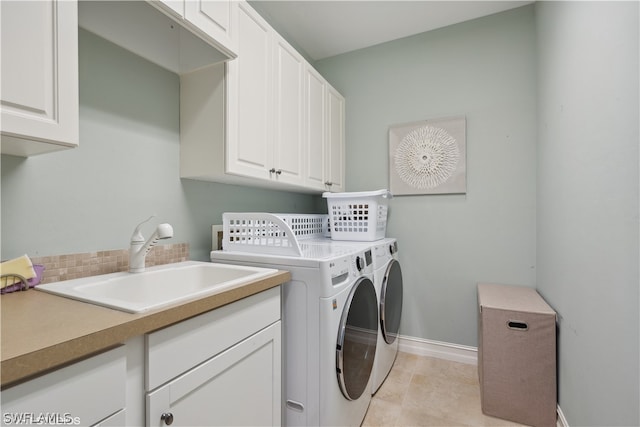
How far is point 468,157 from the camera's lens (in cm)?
224

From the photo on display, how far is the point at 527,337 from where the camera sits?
158 centimetres

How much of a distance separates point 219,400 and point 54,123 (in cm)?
92

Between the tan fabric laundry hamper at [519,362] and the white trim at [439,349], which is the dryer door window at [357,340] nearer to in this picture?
the tan fabric laundry hamper at [519,362]

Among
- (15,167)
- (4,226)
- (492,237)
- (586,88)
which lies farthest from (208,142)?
(492,237)

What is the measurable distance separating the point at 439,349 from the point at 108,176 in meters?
2.49

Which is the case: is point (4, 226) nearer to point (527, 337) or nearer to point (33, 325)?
point (33, 325)

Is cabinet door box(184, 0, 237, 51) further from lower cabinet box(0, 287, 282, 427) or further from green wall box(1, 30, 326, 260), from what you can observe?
lower cabinet box(0, 287, 282, 427)

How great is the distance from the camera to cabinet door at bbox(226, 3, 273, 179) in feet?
4.61

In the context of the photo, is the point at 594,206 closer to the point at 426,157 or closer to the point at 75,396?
the point at 426,157

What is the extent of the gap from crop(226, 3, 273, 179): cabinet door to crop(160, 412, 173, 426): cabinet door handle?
3.18ft

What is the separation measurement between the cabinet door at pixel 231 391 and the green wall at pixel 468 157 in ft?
5.26

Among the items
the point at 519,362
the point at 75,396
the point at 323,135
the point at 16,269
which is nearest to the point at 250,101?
the point at 323,135

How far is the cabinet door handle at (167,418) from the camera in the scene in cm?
73

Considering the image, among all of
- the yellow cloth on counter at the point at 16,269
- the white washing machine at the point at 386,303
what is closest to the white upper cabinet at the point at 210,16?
the yellow cloth on counter at the point at 16,269
